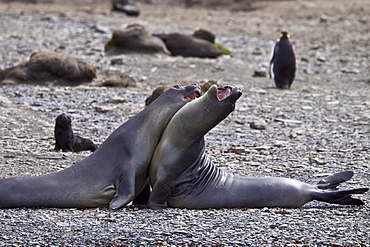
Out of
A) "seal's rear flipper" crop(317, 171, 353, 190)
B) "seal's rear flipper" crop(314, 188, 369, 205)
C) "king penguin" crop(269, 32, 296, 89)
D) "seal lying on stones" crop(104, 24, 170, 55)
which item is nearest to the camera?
"seal's rear flipper" crop(314, 188, 369, 205)

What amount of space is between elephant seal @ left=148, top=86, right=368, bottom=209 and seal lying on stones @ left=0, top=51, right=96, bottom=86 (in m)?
5.99

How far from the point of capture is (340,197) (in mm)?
4738

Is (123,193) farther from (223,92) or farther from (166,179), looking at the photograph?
(223,92)

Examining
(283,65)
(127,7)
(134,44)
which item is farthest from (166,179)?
(127,7)

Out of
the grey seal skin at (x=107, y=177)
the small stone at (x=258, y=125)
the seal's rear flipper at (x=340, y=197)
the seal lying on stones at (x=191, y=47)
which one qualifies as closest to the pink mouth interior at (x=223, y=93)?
the grey seal skin at (x=107, y=177)

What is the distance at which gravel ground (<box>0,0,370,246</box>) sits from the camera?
4.02 metres

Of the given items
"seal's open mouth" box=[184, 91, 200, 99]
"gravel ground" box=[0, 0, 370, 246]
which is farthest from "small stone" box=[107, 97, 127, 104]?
"seal's open mouth" box=[184, 91, 200, 99]

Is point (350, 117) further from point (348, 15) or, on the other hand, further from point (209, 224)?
point (348, 15)

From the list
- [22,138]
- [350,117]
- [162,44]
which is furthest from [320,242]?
[162,44]

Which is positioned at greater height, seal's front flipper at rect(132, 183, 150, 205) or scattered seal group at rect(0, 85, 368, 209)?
scattered seal group at rect(0, 85, 368, 209)

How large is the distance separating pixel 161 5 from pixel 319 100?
15804 mm

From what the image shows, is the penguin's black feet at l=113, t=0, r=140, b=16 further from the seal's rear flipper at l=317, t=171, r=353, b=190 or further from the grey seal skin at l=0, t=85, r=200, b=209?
the seal's rear flipper at l=317, t=171, r=353, b=190

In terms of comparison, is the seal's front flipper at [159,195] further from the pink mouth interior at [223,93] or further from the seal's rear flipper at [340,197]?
the seal's rear flipper at [340,197]

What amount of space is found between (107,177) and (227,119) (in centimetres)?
402
